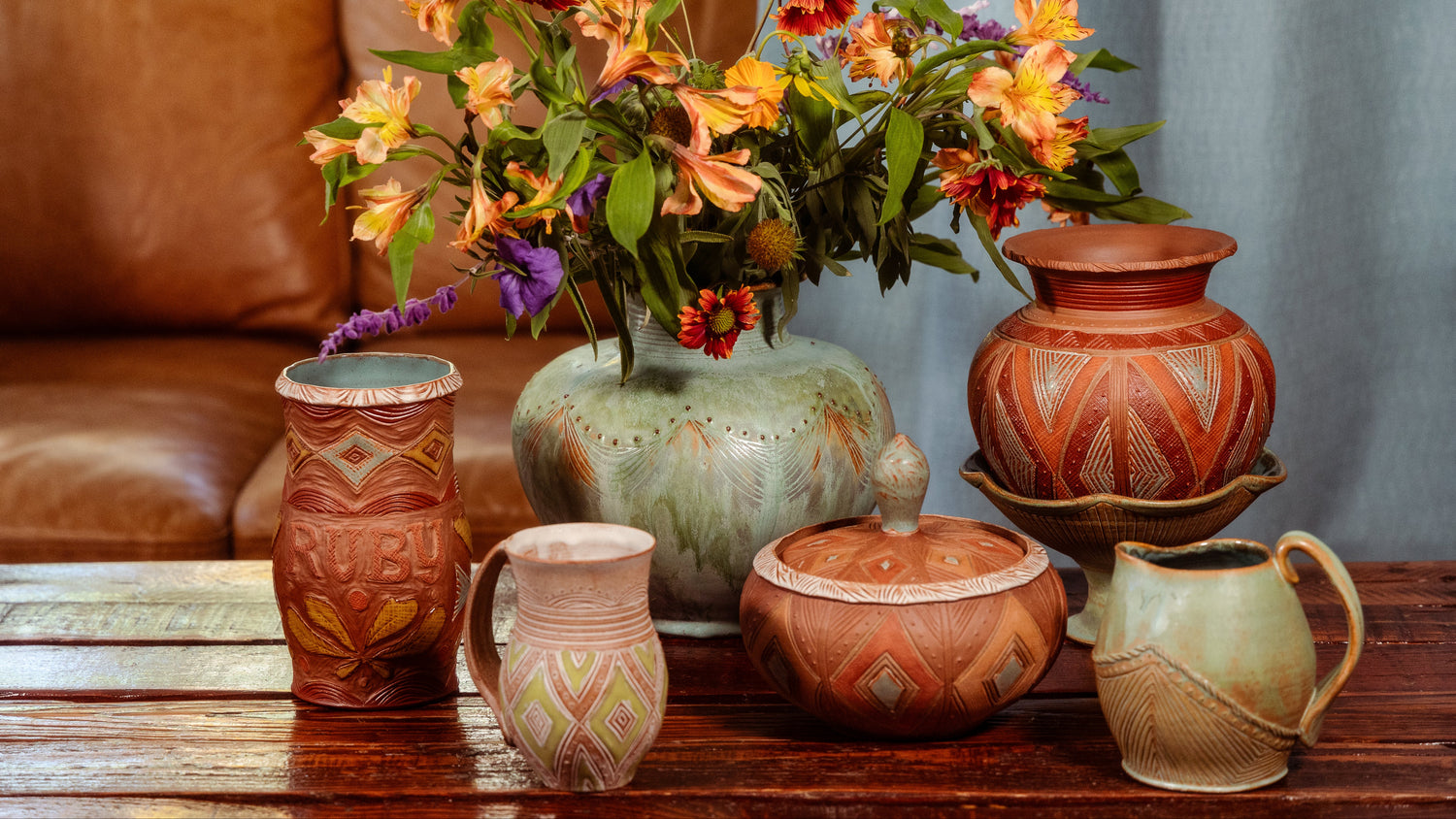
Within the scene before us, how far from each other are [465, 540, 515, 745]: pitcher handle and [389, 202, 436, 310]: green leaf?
16 centimetres

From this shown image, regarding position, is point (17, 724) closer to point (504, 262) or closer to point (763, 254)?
point (504, 262)

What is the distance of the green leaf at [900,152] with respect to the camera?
0.78 metres

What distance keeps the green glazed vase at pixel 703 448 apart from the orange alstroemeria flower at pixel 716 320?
0.07 m

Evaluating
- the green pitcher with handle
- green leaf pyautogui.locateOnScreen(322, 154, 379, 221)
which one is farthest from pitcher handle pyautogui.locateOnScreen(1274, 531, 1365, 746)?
green leaf pyautogui.locateOnScreen(322, 154, 379, 221)

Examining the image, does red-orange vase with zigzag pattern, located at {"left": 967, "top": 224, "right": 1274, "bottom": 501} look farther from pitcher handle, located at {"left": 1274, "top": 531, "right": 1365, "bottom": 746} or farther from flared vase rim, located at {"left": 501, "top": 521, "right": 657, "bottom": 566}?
flared vase rim, located at {"left": 501, "top": 521, "right": 657, "bottom": 566}

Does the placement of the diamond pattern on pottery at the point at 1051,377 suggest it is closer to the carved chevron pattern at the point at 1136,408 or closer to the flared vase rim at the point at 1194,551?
the carved chevron pattern at the point at 1136,408

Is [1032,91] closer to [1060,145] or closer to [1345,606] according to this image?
[1060,145]

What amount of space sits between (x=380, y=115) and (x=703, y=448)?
28 centimetres

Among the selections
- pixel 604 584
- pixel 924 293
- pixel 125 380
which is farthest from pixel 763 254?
pixel 125 380

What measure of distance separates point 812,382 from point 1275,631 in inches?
13.6

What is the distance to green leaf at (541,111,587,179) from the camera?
2.36 ft

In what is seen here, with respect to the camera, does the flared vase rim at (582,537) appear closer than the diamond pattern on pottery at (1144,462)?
Yes

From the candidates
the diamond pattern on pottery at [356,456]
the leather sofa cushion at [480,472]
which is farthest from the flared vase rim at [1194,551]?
the leather sofa cushion at [480,472]

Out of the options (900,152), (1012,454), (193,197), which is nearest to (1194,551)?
(1012,454)
